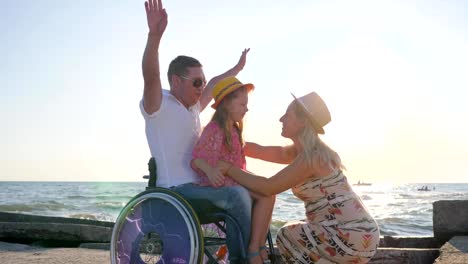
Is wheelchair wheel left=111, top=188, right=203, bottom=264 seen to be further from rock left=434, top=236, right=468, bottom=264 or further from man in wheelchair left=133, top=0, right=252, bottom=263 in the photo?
rock left=434, top=236, right=468, bottom=264

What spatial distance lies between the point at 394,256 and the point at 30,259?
4.04 metres

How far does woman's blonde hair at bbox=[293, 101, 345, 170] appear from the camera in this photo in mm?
3666

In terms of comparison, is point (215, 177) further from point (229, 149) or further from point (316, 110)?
point (316, 110)

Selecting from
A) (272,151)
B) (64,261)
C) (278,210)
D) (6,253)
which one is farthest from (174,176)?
(278,210)

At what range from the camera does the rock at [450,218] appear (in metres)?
6.27

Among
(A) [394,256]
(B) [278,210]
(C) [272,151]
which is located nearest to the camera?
(C) [272,151]

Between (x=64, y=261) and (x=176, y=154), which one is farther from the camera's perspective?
(x=64, y=261)

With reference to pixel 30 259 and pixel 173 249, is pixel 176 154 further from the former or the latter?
pixel 30 259

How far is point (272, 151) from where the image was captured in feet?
14.0

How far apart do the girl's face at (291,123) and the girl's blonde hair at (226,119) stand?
307 mm

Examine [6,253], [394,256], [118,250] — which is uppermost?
[118,250]

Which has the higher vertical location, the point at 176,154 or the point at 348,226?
the point at 176,154

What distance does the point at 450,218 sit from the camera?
6.39 m

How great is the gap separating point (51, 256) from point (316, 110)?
415 centimetres
